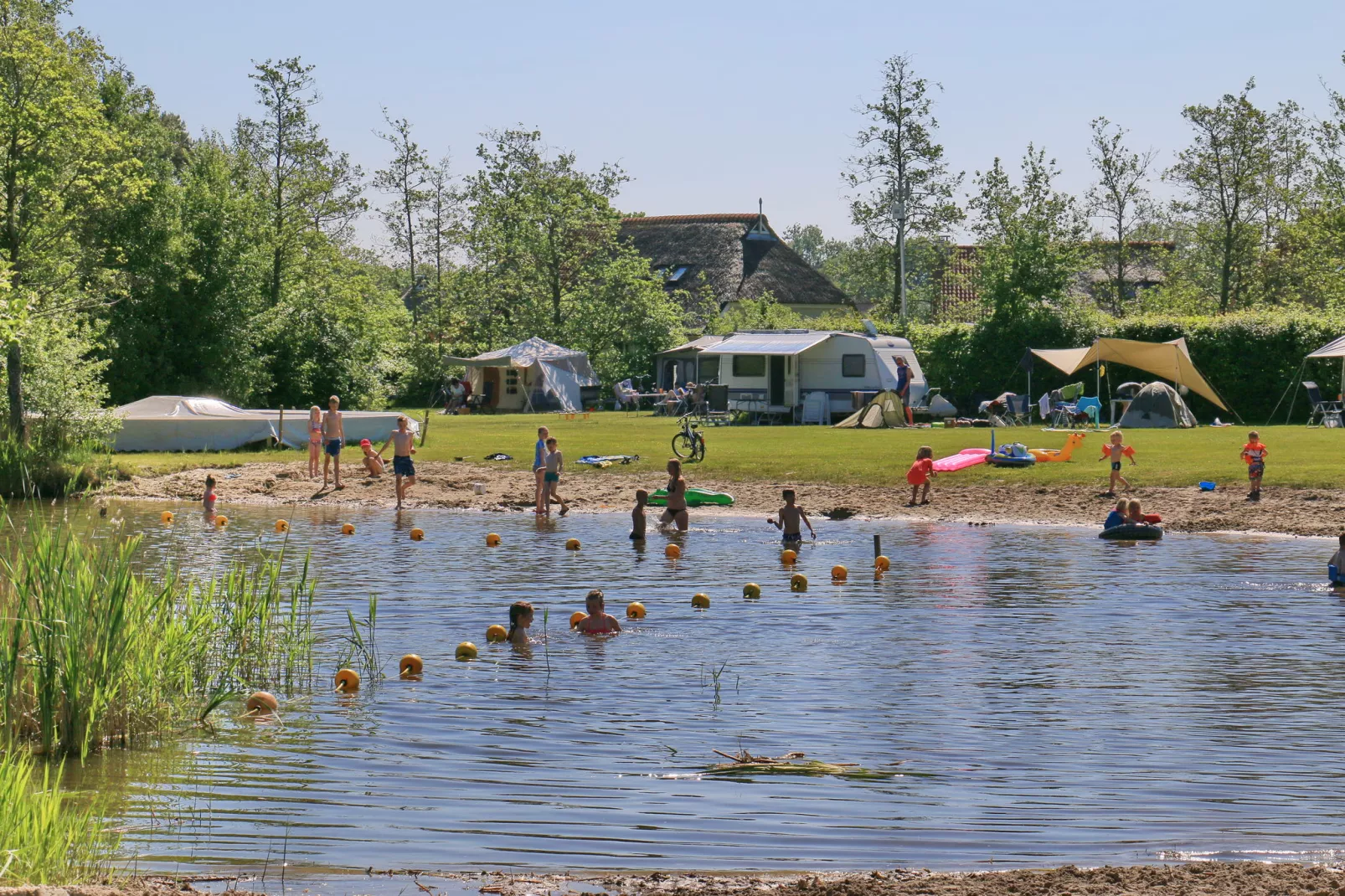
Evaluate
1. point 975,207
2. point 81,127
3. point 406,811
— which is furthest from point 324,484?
point 975,207

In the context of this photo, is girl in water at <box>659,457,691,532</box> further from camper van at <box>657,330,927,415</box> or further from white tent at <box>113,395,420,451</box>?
camper van at <box>657,330,927,415</box>

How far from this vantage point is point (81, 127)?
116 ft

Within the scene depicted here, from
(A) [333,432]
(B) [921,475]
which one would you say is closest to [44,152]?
(A) [333,432]

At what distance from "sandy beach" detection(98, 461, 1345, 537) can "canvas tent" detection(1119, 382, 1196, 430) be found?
49.7 feet

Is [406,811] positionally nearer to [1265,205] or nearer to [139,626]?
[139,626]

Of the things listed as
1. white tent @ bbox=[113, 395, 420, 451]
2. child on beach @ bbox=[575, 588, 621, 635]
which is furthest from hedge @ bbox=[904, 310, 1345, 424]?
child on beach @ bbox=[575, 588, 621, 635]

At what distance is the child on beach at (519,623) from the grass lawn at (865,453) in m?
15.4

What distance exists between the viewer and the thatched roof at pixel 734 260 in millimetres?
80062

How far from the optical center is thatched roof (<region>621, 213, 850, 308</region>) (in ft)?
263

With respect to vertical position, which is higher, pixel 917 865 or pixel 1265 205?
pixel 1265 205

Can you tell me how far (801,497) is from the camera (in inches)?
1101

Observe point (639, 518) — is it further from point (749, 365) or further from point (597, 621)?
point (749, 365)

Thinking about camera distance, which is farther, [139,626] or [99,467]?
[99,467]

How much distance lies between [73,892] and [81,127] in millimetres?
33149
